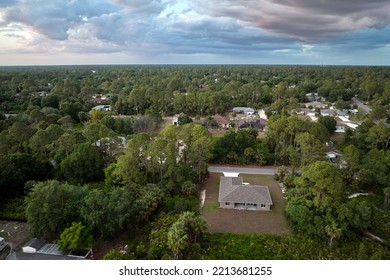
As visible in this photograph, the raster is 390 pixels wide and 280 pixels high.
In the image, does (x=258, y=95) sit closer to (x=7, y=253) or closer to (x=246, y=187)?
(x=246, y=187)

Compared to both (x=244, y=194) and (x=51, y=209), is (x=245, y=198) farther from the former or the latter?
(x=51, y=209)

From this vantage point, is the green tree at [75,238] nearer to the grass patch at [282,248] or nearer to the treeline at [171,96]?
the grass patch at [282,248]

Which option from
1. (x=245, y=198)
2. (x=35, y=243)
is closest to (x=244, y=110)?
(x=245, y=198)

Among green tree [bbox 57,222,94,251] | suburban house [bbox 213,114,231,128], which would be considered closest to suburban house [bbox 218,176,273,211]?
green tree [bbox 57,222,94,251]

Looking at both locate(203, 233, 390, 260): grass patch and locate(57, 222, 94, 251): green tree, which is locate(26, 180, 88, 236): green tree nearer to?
locate(57, 222, 94, 251): green tree

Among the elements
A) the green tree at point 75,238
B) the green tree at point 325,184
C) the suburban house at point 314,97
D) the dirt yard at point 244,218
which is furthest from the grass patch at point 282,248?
the suburban house at point 314,97

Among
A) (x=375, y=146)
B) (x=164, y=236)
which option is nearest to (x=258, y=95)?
(x=375, y=146)
